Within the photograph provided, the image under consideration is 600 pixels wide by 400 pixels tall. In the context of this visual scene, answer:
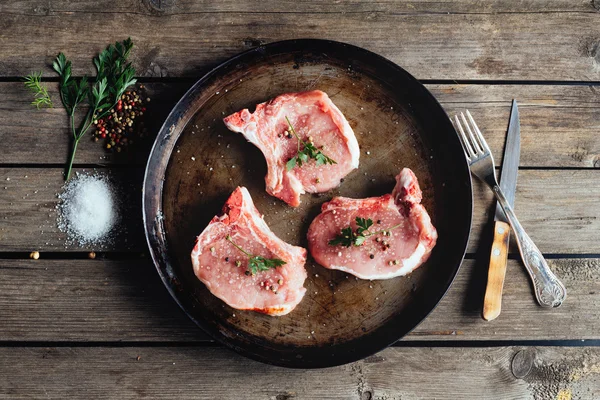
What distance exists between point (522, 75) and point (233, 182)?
127 centimetres

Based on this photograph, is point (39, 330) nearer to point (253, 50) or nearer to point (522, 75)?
point (253, 50)

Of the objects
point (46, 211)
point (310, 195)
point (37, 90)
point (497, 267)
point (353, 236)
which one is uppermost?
point (37, 90)

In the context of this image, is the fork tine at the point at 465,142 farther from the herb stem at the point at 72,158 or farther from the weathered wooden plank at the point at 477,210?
the herb stem at the point at 72,158

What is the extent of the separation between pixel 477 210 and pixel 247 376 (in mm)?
1158

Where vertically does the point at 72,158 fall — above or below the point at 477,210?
above

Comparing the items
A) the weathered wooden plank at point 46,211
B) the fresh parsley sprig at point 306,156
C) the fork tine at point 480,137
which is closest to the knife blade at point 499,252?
the fork tine at point 480,137

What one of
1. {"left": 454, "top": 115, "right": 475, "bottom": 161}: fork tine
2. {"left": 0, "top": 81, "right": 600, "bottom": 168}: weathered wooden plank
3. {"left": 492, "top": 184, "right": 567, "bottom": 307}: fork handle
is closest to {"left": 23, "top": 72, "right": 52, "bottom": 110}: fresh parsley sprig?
{"left": 0, "top": 81, "right": 600, "bottom": 168}: weathered wooden plank

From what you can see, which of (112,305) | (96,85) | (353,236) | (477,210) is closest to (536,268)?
(477,210)

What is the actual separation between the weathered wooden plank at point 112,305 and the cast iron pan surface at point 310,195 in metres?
0.11

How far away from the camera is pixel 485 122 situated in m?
2.37

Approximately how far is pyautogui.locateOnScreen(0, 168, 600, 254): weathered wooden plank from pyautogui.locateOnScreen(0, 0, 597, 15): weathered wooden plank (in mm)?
665

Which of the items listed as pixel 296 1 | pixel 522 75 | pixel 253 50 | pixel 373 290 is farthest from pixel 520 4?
pixel 373 290

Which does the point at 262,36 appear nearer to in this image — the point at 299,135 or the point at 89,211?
the point at 299,135

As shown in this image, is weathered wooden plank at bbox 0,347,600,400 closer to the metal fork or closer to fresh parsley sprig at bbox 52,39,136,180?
the metal fork
